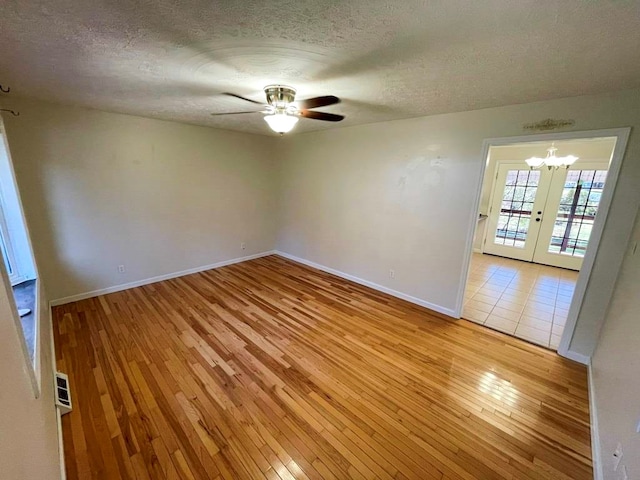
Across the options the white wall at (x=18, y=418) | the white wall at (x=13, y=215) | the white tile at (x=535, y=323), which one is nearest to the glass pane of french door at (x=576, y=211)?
the white tile at (x=535, y=323)

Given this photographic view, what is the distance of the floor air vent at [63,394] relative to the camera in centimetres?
176

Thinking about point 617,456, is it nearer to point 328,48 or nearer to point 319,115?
point 328,48

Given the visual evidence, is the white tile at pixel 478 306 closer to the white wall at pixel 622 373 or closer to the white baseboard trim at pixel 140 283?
the white wall at pixel 622 373

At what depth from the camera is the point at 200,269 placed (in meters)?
4.41

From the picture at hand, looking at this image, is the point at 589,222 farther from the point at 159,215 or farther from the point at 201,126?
the point at 159,215

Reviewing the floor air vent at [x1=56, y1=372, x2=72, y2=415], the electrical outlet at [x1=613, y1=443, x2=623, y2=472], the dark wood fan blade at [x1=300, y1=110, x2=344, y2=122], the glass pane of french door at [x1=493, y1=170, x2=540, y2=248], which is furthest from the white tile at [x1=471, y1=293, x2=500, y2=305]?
the floor air vent at [x1=56, y1=372, x2=72, y2=415]

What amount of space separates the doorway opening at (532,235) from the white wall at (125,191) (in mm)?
3911

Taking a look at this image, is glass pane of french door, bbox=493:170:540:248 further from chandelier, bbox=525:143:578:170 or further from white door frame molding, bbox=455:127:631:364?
white door frame molding, bbox=455:127:631:364

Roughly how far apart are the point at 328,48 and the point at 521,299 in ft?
13.5

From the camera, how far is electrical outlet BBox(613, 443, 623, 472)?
1283 mm

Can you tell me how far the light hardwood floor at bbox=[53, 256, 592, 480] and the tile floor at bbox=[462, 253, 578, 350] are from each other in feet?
1.10

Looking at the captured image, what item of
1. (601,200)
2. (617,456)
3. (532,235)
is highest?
(601,200)

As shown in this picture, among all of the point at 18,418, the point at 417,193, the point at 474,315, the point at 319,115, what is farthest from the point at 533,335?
the point at 18,418

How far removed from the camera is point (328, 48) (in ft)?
4.89
